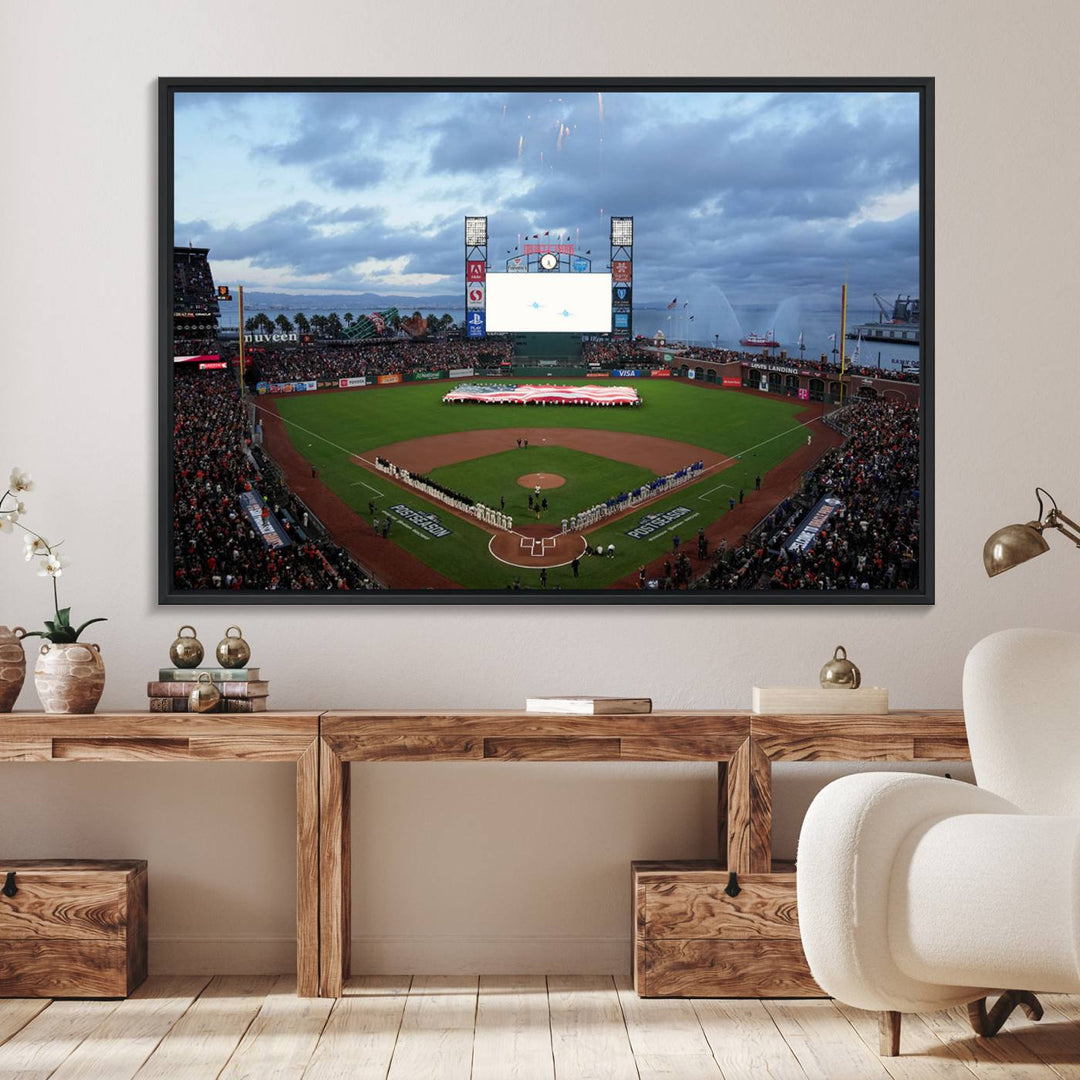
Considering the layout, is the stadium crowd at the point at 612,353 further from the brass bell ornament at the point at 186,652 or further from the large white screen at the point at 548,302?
the brass bell ornament at the point at 186,652

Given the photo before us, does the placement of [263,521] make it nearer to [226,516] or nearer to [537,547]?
[226,516]

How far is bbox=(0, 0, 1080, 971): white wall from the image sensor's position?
3.28m

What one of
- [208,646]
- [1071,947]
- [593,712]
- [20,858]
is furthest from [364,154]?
[1071,947]

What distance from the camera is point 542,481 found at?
3328 millimetres

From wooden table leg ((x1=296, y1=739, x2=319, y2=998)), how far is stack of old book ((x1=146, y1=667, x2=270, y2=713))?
22 centimetres

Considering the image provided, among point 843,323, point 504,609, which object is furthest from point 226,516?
point 843,323

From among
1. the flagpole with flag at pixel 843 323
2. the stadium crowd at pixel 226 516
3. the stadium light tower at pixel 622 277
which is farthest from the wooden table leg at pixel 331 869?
the flagpole with flag at pixel 843 323

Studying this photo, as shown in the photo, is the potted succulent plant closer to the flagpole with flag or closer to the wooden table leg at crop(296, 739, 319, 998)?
the wooden table leg at crop(296, 739, 319, 998)

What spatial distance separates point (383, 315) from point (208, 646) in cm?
103

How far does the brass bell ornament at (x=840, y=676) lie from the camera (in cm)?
299

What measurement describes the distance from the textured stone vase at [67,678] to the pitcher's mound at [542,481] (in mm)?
1205

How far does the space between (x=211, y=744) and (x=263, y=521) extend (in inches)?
27.7

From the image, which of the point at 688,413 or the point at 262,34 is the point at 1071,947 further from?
the point at 262,34

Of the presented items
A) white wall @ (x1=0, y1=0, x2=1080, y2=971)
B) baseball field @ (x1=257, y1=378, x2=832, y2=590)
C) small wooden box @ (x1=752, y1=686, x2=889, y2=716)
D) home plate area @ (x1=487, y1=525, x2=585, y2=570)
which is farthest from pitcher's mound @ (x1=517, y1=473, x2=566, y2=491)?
small wooden box @ (x1=752, y1=686, x2=889, y2=716)
